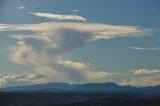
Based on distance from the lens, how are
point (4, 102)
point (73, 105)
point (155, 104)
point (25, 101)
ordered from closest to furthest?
1. point (155, 104)
2. point (73, 105)
3. point (4, 102)
4. point (25, 101)

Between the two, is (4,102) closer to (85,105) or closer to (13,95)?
(13,95)

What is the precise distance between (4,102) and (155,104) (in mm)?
63148

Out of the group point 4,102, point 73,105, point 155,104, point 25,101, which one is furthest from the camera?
point 25,101

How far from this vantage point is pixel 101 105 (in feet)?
501

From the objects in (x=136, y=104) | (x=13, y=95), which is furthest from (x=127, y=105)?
(x=13, y=95)

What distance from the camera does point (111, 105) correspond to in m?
153

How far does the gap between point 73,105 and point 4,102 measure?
33.3 m

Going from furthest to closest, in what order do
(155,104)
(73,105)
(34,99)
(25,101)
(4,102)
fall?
(34,99), (25,101), (4,102), (73,105), (155,104)

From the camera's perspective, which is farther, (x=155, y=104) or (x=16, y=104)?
(x=16, y=104)

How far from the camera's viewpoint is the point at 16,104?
556 feet

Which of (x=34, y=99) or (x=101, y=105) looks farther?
(x=34, y=99)


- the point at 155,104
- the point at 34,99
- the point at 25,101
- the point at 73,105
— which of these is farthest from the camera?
the point at 34,99

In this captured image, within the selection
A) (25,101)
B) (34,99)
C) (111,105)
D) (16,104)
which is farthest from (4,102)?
(111,105)

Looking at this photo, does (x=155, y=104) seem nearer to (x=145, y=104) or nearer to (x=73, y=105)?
(x=145, y=104)
